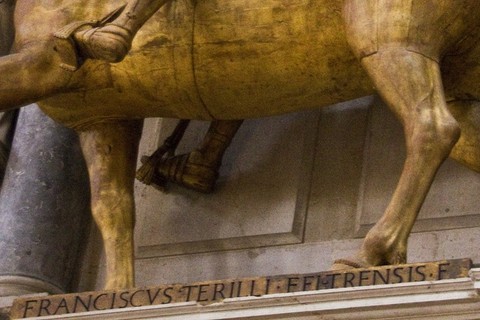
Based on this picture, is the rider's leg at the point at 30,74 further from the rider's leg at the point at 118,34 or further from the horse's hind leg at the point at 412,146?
the horse's hind leg at the point at 412,146

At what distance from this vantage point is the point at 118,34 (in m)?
5.92

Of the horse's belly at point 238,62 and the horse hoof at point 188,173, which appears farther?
the horse hoof at point 188,173

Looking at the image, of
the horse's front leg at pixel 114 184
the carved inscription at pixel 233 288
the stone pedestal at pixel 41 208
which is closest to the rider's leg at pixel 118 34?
the horse's front leg at pixel 114 184

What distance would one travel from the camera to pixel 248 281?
223 inches

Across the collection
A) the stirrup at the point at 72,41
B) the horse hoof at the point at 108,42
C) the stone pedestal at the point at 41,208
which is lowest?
the stone pedestal at the point at 41,208

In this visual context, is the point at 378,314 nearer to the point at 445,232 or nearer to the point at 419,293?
the point at 419,293

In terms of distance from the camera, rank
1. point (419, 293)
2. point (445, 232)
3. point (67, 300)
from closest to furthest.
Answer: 1. point (419, 293)
2. point (67, 300)
3. point (445, 232)

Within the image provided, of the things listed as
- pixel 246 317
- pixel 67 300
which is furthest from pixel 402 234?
pixel 67 300

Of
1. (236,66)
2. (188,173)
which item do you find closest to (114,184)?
(188,173)

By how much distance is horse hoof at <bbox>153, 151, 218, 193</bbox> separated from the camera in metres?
6.86

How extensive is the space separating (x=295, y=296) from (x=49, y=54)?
3.73ft

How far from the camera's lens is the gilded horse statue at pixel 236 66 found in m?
5.80

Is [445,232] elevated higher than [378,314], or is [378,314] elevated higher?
[378,314]

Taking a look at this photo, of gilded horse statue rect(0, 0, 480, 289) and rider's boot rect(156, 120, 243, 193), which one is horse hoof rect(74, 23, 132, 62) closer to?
gilded horse statue rect(0, 0, 480, 289)
